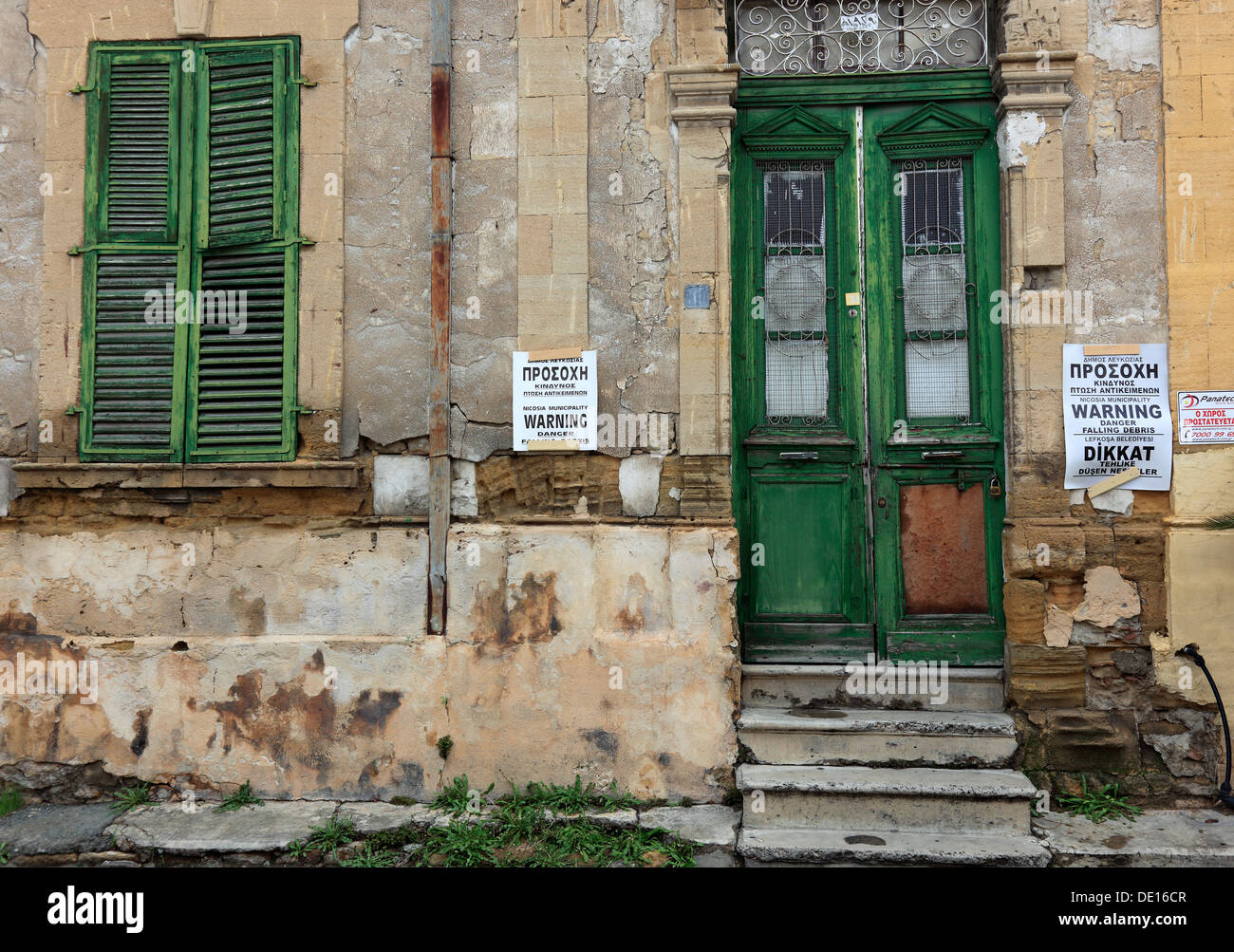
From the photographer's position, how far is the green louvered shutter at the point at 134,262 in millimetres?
5035

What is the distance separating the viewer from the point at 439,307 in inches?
193

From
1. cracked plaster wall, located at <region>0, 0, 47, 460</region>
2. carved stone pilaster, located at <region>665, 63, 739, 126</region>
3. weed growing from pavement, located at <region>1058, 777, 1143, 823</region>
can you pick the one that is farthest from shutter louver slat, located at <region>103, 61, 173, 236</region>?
weed growing from pavement, located at <region>1058, 777, 1143, 823</region>

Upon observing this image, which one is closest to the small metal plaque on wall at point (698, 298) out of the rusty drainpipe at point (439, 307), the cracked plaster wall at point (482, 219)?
the cracked plaster wall at point (482, 219)

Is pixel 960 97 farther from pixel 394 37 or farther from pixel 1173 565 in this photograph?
pixel 394 37

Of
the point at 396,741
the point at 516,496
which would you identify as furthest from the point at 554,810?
the point at 516,496

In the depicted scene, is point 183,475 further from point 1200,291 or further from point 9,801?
point 1200,291

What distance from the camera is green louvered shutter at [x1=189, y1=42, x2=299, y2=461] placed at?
197 inches

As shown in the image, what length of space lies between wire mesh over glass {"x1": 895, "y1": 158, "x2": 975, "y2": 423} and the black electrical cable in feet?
5.10

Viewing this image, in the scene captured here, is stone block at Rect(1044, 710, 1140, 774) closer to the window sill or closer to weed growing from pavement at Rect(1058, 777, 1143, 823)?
weed growing from pavement at Rect(1058, 777, 1143, 823)

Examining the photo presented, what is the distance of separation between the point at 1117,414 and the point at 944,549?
42.7 inches

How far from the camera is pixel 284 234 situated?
5.03 meters

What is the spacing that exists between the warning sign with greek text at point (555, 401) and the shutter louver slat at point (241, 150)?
64.7 inches

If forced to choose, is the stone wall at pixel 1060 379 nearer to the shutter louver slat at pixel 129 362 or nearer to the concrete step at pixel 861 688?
the concrete step at pixel 861 688

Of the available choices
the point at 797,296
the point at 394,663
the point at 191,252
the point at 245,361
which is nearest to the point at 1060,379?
the point at 797,296
